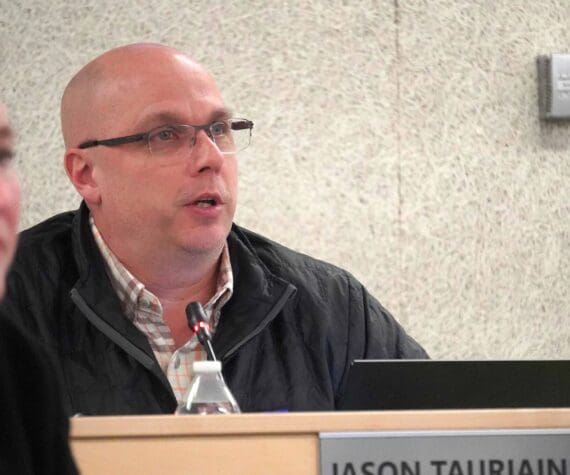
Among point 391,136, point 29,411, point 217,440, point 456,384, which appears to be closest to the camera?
point 29,411

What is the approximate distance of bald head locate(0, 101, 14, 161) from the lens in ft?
2.35

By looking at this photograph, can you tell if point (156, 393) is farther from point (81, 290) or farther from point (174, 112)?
point (174, 112)

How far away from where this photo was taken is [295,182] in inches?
117

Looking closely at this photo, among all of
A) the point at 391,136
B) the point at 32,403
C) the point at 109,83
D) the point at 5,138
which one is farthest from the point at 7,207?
the point at 391,136

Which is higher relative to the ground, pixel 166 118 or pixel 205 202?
pixel 166 118

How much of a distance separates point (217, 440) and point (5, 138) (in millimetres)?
699

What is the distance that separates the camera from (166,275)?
2.29 m

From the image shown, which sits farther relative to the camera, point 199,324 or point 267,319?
point 267,319

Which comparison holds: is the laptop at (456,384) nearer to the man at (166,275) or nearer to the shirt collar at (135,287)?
the man at (166,275)

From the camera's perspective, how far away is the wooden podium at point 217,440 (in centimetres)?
134

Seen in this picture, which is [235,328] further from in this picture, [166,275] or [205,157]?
[205,157]

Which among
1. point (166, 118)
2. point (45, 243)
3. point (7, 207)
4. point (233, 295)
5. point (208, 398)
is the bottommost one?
point (208, 398)

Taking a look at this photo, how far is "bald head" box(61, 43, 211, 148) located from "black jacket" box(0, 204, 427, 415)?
7.3 inches

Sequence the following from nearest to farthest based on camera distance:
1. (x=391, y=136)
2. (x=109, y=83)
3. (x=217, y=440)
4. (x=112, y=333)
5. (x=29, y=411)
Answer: (x=29, y=411) → (x=217, y=440) → (x=112, y=333) → (x=109, y=83) → (x=391, y=136)
